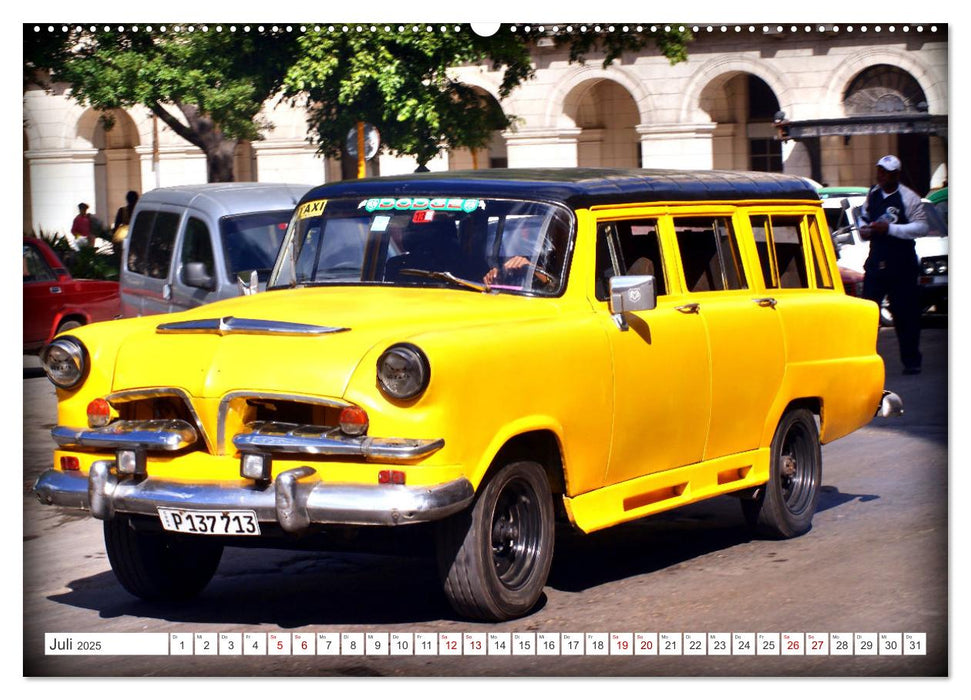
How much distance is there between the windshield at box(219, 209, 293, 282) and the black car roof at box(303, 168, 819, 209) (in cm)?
498

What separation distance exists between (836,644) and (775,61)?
23306 millimetres

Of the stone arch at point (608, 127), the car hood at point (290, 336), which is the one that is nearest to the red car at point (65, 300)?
the car hood at point (290, 336)

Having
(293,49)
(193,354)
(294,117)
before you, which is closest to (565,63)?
(294,117)

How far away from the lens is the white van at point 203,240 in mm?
12930

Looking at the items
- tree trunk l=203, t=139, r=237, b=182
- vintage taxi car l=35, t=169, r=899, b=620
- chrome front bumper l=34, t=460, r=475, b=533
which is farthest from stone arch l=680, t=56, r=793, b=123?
chrome front bumper l=34, t=460, r=475, b=533

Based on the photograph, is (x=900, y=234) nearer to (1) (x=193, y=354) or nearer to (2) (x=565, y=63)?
(2) (x=565, y=63)

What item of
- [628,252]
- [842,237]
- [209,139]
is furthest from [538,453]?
[209,139]

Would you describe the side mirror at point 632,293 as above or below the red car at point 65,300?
above

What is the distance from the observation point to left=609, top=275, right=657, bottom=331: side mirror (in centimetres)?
696

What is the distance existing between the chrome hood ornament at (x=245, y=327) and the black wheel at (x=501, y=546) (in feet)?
2.77

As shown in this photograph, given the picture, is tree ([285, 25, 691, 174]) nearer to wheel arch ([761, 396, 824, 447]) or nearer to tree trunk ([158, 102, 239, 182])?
tree trunk ([158, 102, 239, 182])

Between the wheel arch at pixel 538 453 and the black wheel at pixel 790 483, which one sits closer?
the wheel arch at pixel 538 453

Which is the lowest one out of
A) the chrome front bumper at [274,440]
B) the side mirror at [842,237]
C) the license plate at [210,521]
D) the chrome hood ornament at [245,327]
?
the license plate at [210,521]

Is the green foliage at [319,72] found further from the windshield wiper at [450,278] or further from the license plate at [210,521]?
the license plate at [210,521]
